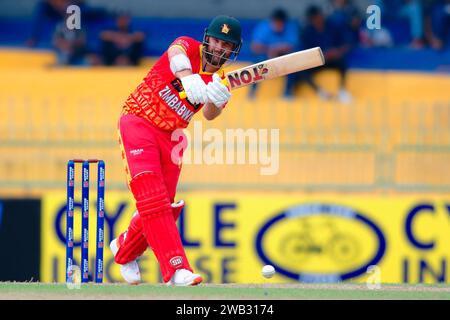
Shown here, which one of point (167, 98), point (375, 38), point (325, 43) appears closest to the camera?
point (167, 98)

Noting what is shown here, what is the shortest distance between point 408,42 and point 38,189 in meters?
6.53

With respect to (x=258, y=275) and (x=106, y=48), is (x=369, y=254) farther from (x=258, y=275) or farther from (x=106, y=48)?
(x=106, y=48)

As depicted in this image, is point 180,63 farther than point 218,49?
No

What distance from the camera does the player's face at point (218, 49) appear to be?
24.2 ft

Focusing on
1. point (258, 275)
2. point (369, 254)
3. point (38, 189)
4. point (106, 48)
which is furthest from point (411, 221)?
point (106, 48)

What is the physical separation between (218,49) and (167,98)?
439mm

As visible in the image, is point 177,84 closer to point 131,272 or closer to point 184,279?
point 184,279

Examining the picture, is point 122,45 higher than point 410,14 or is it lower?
lower

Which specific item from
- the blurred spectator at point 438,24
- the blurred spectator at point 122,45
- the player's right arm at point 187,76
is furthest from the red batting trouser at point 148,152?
the blurred spectator at point 438,24

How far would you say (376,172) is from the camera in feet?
38.0

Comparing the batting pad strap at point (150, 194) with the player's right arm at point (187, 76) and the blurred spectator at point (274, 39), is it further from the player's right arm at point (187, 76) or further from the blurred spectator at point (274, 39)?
the blurred spectator at point (274, 39)

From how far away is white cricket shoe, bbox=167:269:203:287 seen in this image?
7.24m

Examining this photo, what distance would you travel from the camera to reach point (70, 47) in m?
15.2

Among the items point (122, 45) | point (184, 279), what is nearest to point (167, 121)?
point (184, 279)
